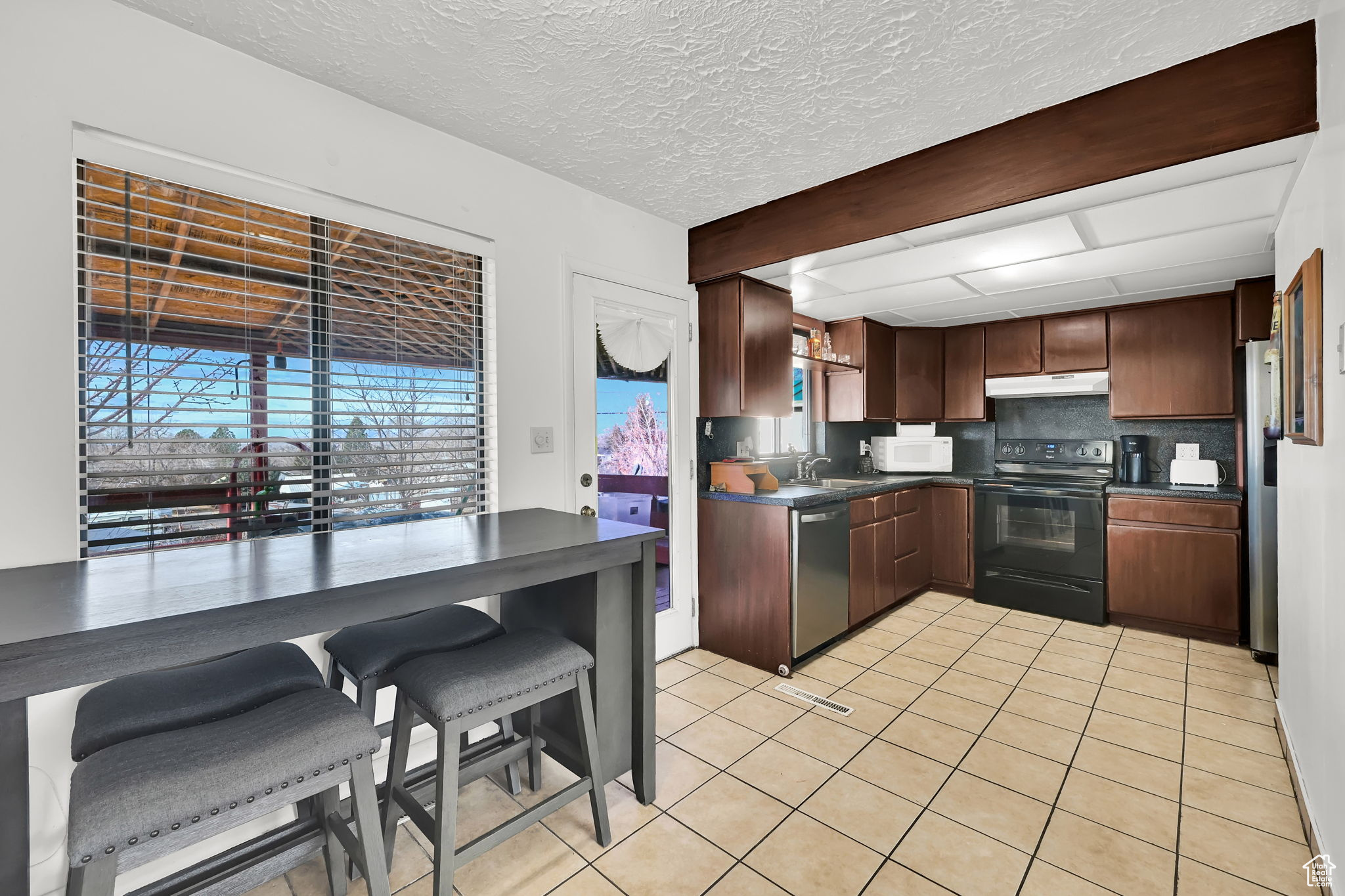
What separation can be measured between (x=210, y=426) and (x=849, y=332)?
12.9 feet

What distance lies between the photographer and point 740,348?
324cm

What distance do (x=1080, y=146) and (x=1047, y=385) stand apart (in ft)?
8.55

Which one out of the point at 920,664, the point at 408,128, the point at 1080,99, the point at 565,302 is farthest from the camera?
the point at 920,664

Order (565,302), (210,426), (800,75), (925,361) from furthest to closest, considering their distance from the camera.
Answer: (925,361), (565,302), (800,75), (210,426)

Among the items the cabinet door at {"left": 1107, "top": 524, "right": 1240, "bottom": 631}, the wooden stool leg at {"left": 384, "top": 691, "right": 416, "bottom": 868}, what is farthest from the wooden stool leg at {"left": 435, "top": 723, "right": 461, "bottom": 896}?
the cabinet door at {"left": 1107, "top": 524, "right": 1240, "bottom": 631}

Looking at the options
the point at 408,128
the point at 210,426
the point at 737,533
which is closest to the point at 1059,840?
the point at 737,533

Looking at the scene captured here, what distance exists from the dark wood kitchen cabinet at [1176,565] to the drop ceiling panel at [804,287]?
227 centimetres

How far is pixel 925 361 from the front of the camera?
15.6ft

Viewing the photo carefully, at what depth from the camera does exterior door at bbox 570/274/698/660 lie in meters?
2.79

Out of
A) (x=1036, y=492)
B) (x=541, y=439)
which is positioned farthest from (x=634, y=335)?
(x=1036, y=492)

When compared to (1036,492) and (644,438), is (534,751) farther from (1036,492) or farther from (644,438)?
(1036,492)

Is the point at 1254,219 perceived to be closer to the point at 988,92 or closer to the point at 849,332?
the point at 988,92

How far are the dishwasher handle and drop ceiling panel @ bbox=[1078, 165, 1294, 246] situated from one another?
1.74 meters

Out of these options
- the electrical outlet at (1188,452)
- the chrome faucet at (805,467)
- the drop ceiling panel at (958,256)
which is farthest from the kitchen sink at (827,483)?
the electrical outlet at (1188,452)
